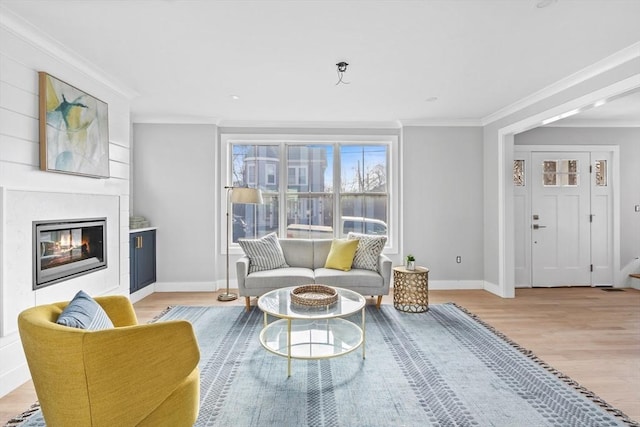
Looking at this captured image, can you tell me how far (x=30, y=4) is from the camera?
2.08 metres

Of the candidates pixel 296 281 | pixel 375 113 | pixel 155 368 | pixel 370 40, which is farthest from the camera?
pixel 375 113

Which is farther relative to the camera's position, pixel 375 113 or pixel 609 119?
Result: pixel 609 119

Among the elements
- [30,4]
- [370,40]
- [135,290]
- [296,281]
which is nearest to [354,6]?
[370,40]

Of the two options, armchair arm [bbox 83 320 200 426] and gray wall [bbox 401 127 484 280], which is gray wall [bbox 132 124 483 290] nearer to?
gray wall [bbox 401 127 484 280]

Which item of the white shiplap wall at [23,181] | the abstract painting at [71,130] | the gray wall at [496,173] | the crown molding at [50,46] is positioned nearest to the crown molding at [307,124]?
the gray wall at [496,173]

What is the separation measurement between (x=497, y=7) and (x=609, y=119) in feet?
13.5

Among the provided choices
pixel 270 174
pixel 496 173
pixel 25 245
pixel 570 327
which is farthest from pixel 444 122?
pixel 25 245

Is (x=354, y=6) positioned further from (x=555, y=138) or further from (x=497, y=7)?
(x=555, y=138)

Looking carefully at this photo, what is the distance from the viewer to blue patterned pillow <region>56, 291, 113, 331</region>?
4.76ft

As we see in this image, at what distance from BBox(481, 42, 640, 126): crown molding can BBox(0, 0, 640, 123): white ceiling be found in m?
0.08

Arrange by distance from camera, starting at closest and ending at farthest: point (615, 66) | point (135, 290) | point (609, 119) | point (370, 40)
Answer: point (370, 40) → point (615, 66) → point (135, 290) → point (609, 119)

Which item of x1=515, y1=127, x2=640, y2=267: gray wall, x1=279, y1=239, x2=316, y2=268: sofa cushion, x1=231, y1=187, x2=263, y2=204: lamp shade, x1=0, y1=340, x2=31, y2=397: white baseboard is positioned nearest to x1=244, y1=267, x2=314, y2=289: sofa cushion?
x1=279, y1=239, x2=316, y2=268: sofa cushion

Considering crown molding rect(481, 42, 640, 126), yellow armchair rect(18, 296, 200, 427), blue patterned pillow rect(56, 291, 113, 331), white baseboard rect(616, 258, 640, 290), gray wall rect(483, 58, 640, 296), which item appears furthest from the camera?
white baseboard rect(616, 258, 640, 290)

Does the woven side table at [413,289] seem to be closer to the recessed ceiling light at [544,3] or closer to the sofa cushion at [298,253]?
the sofa cushion at [298,253]
